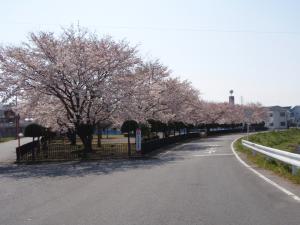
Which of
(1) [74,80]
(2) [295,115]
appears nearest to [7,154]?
(1) [74,80]

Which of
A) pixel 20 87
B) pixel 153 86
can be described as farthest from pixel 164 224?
pixel 153 86

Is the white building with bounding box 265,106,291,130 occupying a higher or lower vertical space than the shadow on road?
higher

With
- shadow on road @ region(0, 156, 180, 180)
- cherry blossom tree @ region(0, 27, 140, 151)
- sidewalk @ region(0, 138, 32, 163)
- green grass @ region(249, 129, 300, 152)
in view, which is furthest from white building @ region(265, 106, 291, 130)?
shadow on road @ region(0, 156, 180, 180)

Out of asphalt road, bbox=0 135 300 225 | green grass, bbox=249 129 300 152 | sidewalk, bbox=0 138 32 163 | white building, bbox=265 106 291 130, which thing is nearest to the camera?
asphalt road, bbox=0 135 300 225

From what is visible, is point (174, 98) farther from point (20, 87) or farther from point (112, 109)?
point (20, 87)

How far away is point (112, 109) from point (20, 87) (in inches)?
249

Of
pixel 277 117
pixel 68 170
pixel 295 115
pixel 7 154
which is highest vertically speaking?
pixel 295 115

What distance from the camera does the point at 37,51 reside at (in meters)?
28.6

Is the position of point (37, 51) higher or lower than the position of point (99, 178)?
higher

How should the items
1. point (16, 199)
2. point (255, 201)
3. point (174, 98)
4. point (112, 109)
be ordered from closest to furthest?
1. point (255, 201)
2. point (16, 199)
3. point (112, 109)
4. point (174, 98)

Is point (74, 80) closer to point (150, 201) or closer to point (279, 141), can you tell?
point (150, 201)

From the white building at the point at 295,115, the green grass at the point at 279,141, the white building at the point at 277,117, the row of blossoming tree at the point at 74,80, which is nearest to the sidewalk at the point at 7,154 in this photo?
the row of blossoming tree at the point at 74,80

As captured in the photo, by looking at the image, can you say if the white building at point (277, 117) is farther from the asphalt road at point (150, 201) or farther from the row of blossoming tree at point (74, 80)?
the asphalt road at point (150, 201)

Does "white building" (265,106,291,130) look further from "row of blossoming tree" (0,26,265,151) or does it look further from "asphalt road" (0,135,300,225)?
"asphalt road" (0,135,300,225)
